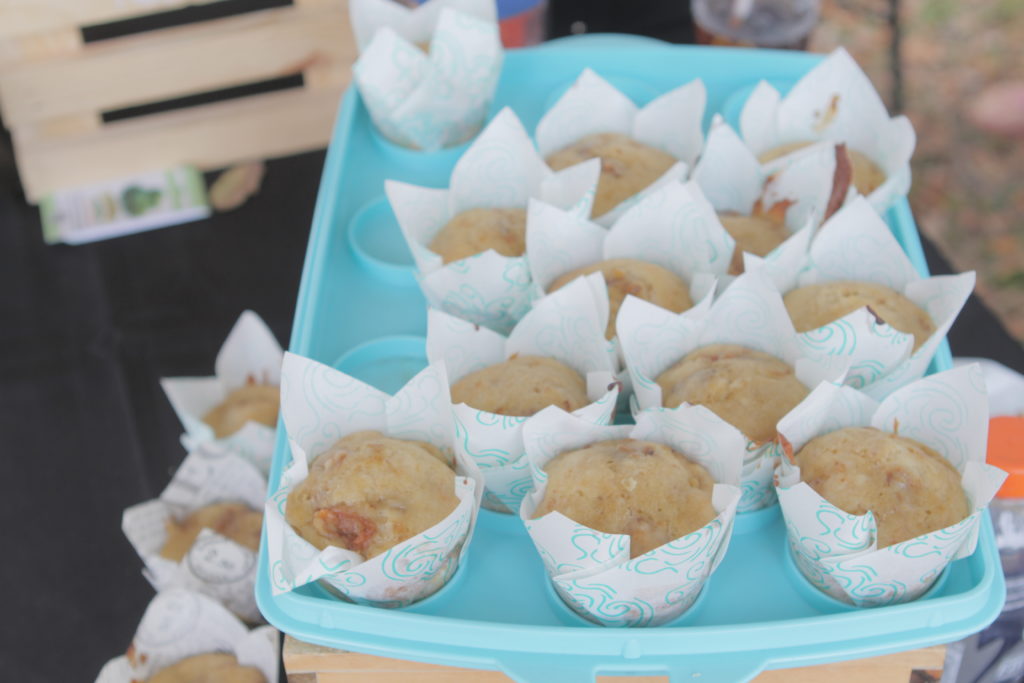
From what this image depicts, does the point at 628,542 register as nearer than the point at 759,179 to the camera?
Yes

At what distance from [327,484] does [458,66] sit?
2.45 ft

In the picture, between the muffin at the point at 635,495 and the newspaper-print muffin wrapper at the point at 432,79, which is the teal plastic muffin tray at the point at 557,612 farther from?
the newspaper-print muffin wrapper at the point at 432,79

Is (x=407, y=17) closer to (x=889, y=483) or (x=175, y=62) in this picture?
(x=175, y=62)

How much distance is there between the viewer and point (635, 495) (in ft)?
2.95

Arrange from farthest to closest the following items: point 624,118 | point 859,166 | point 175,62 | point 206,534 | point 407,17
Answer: point 175,62, point 407,17, point 624,118, point 859,166, point 206,534

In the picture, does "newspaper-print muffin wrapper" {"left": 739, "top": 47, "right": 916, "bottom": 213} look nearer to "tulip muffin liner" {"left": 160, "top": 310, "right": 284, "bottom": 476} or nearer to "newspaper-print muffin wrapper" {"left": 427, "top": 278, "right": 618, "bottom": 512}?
"newspaper-print muffin wrapper" {"left": 427, "top": 278, "right": 618, "bottom": 512}

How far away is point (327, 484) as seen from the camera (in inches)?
36.4

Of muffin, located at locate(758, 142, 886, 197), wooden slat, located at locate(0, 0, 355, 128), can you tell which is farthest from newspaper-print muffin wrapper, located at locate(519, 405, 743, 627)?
wooden slat, located at locate(0, 0, 355, 128)

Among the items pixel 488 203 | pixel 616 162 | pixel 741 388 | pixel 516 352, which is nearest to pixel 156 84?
pixel 488 203

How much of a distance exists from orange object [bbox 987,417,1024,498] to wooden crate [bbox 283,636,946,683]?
0.21 m

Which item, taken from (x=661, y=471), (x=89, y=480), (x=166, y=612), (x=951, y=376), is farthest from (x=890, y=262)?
(x=89, y=480)

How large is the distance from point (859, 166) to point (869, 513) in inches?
25.0

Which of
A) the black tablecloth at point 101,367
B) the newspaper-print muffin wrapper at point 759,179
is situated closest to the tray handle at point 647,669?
the newspaper-print muffin wrapper at point 759,179

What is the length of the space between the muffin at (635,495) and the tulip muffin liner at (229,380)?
1.91 ft
